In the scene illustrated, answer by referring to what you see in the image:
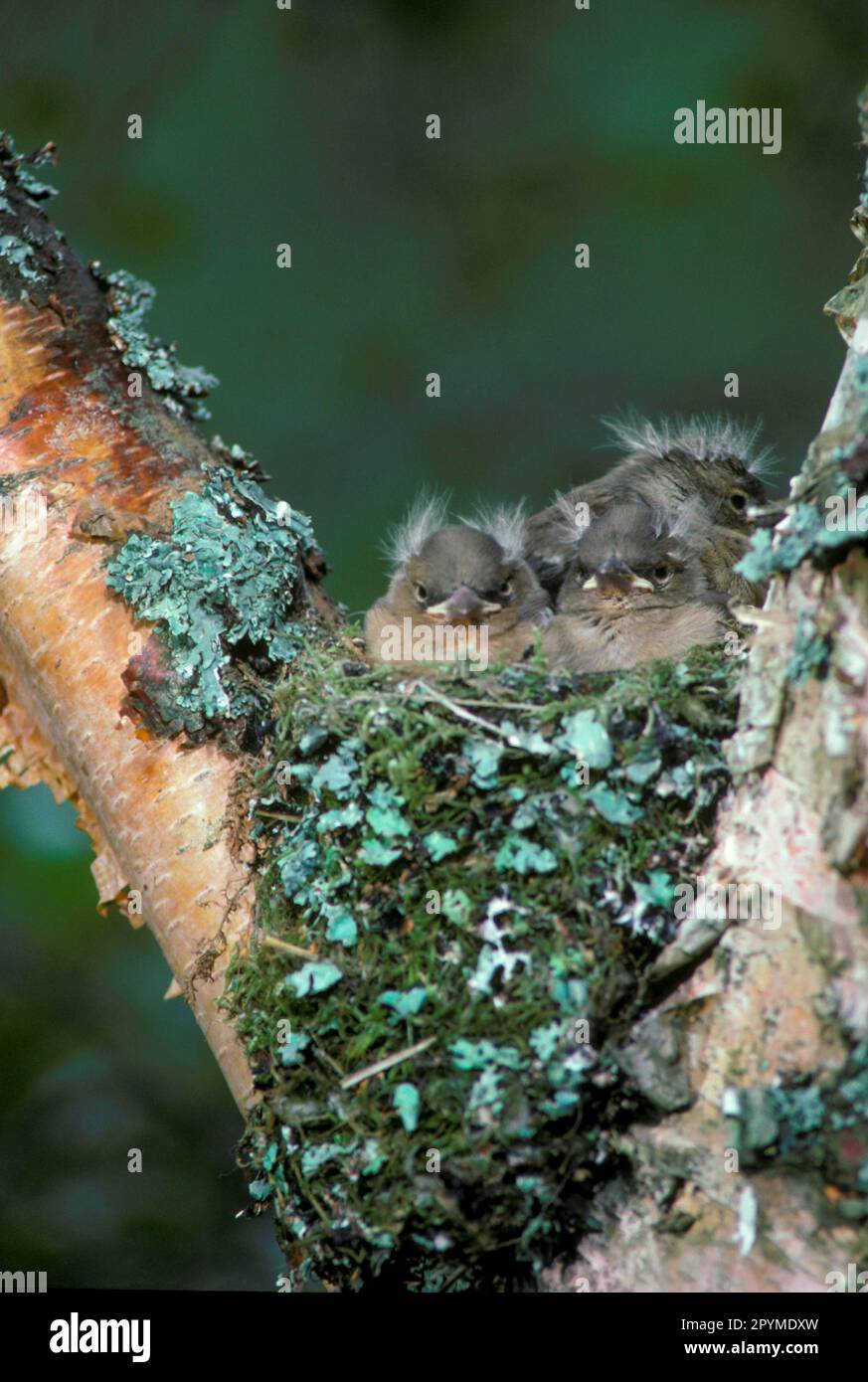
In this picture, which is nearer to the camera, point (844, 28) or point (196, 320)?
point (844, 28)

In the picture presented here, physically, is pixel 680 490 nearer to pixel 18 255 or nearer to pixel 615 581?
pixel 615 581

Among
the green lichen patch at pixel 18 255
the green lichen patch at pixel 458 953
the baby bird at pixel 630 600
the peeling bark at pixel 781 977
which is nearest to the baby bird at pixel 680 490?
the baby bird at pixel 630 600

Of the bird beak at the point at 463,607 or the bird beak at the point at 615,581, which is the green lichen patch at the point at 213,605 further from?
the bird beak at the point at 615,581

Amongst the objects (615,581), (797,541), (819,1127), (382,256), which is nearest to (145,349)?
(615,581)
